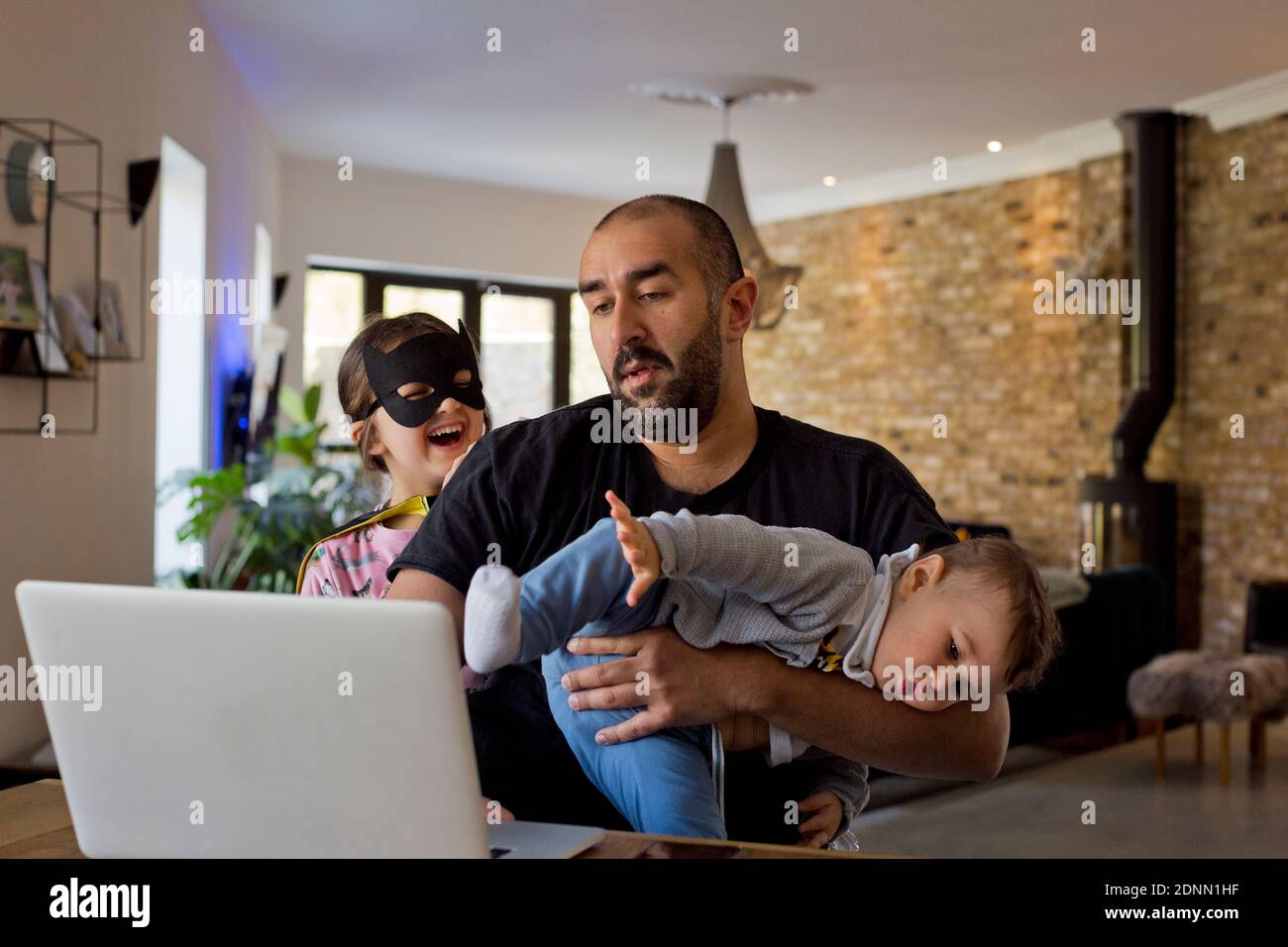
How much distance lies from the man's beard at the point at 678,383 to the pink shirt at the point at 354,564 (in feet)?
1.76

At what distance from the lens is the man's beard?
1.69m

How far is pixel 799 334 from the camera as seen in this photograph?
1005 centimetres

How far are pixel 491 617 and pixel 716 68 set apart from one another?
566 cm

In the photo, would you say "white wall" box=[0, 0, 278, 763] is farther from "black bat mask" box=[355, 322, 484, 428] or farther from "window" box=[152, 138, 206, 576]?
"black bat mask" box=[355, 322, 484, 428]

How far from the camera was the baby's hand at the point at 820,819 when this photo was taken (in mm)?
1602

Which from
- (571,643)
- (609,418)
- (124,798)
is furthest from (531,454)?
(124,798)

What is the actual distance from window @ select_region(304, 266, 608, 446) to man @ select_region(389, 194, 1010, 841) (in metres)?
7.70

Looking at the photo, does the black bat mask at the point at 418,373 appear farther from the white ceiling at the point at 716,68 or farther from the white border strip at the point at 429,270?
the white border strip at the point at 429,270

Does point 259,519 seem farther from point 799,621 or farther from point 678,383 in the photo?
point 799,621

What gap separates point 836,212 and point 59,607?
9.14 m

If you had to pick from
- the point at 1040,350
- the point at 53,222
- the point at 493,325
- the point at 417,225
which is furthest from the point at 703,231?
the point at 493,325

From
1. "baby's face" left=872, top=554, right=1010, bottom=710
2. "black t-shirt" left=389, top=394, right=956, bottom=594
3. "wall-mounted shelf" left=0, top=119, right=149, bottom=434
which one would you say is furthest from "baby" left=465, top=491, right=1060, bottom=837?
"wall-mounted shelf" left=0, top=119, right=149, bottom=434

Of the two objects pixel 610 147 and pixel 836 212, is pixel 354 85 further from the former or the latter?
pixel 836 212

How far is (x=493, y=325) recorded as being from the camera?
10.4m
